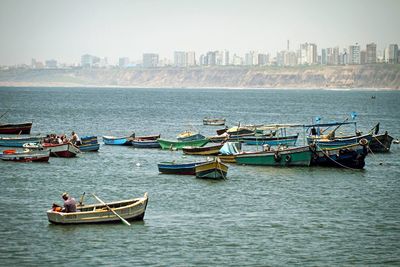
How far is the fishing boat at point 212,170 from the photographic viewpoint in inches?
2163

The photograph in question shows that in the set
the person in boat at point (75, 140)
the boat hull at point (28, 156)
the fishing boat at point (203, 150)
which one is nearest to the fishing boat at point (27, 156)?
the boat hull at point (28, 156)

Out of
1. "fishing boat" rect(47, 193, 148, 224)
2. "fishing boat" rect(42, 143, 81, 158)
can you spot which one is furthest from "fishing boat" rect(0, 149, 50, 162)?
"fishing boat" rect(47, 193, 148, 224)

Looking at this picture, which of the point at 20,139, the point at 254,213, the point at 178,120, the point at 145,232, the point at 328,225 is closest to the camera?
the point at 145,232

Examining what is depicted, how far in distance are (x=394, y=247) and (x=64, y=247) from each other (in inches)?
607

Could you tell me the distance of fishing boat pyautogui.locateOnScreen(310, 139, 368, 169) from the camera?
61.8 metres

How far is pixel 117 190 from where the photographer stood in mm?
51094

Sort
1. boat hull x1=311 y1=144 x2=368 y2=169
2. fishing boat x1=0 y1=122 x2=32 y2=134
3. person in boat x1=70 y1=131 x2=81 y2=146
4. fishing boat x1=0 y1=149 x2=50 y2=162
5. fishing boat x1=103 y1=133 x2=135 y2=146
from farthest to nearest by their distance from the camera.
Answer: fishing boat x1=0 y1=122 x2=32 y2=134 → fishing boat x1=103 y1=133 x2=135 y2=146 → person in boat x1=70 y1=131 x2=81 y2=146 → fishing boat x1=0 y1=149 x2=50 y2=162 → boat hull x1=311 y1=144 x2=368 y2=169

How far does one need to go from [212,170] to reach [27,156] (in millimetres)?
17085

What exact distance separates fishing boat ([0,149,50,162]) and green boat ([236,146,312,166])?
16.6 meters

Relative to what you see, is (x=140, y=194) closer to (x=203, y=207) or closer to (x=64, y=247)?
(x=203, y=207)

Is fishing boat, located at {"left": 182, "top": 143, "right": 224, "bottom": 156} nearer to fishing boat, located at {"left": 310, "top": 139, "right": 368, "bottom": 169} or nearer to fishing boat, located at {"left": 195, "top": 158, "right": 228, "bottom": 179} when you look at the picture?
fishing boat, located at {"left": 310, "top": 139, "right": 368, "bottom": 169}

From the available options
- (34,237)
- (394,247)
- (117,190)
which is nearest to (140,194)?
(117,190)

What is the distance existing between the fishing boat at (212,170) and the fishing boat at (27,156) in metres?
14.9

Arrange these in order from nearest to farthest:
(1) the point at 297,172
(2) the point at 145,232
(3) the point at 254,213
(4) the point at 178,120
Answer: (2) the point at 145,232 < (3) the point at 254,213 < (1) the point at 297,172 < (4) the point at 178,120
